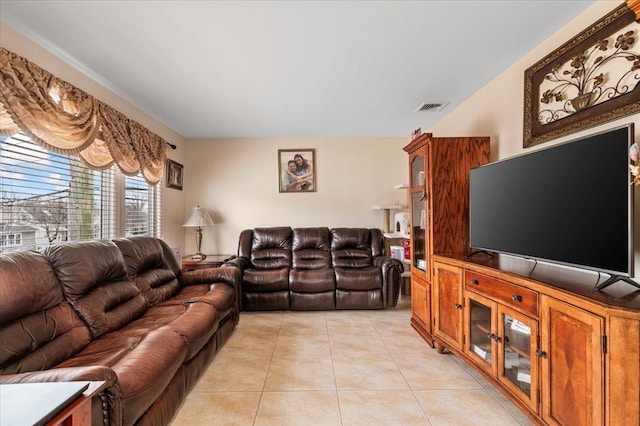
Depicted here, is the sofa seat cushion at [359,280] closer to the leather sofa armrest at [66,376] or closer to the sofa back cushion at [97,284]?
the sofa back cushion at [97,284]

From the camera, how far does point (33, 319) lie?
1.51 m

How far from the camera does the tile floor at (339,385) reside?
1.73 meters

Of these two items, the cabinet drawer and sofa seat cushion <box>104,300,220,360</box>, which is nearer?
the cabinet drawer

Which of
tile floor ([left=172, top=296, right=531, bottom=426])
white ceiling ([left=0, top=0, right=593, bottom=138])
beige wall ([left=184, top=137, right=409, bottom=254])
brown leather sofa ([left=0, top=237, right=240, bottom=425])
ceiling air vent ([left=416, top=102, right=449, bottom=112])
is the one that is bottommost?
tile floor ([left=172, top=296, right=531, bottom=426])

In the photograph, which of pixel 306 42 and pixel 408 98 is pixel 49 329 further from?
pixel 408 98

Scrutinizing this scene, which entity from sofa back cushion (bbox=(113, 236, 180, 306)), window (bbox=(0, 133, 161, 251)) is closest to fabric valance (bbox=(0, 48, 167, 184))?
window (bbox=(0, 133, 161, 251))

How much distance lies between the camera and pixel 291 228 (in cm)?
445

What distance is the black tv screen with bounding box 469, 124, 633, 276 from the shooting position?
4.28ft

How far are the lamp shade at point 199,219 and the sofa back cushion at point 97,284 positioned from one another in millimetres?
1917

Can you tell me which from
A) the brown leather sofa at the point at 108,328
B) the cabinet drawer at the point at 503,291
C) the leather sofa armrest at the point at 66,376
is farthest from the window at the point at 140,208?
the cabinet drawer at the point at 503,291

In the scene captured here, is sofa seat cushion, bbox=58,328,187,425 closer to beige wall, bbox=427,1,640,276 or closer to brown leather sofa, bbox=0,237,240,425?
brown leather sofa, bbox=0,237,240,425

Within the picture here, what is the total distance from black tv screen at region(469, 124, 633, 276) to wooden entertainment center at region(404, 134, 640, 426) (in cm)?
15

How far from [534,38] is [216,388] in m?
3.34

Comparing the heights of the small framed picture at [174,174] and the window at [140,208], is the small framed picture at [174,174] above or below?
above
